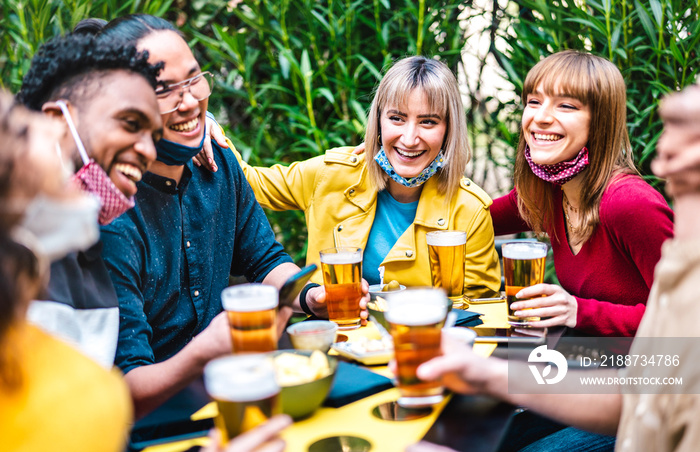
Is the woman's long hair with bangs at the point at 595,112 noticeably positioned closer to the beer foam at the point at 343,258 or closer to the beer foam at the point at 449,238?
the beer foam at the point at 449,238

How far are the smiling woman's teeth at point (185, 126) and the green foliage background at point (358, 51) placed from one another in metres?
1.54

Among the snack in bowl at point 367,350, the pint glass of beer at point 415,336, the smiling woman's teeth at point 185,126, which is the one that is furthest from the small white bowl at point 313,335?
the smiling woman's teeth at point 185,126

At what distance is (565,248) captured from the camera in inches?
95.0

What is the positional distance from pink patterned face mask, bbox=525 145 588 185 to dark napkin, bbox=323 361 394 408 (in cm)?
133

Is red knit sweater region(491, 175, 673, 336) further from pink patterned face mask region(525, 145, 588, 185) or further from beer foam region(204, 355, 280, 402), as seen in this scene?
beer foam region(204, 355, 280, 402)

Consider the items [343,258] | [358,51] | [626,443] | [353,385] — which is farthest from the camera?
[358,51]

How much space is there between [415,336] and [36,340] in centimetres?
68

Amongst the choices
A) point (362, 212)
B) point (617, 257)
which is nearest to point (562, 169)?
point (617, 257)

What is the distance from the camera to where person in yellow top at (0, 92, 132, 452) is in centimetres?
84

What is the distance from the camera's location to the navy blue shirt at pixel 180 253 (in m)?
1.64

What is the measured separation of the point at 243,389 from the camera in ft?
3.14

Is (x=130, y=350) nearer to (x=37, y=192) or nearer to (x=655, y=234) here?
(x=37, y=192)

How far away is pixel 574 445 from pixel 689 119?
1.25 meters

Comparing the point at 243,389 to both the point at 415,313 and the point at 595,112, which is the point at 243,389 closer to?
the point at 415,313
